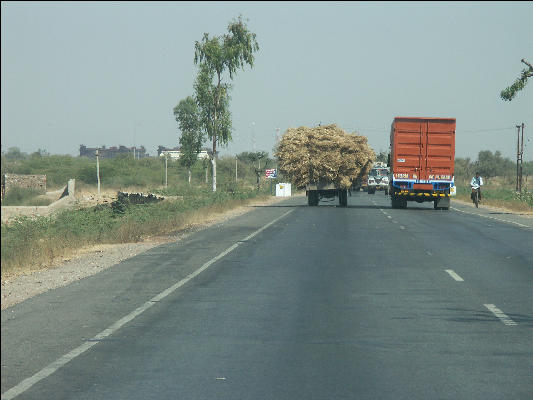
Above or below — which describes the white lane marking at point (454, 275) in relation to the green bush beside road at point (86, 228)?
below

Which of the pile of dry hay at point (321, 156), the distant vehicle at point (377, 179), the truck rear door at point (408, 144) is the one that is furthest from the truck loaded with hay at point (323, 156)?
the distant vehicle at point (377, 179)

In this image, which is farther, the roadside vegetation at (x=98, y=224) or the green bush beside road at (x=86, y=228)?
the green bush beside road at (x=86, y=228)

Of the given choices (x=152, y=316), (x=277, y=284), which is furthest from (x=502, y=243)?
(x=152, y=316)

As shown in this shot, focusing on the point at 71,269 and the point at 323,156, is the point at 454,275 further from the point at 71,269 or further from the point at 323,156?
the point at 323,156

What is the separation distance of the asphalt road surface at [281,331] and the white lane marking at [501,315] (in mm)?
26

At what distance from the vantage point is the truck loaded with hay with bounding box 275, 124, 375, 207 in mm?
41906

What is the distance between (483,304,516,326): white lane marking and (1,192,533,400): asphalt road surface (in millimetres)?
26

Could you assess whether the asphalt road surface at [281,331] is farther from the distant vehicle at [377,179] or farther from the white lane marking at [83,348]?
the distant vehicle at [377,179]

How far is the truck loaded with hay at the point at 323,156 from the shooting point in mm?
41906

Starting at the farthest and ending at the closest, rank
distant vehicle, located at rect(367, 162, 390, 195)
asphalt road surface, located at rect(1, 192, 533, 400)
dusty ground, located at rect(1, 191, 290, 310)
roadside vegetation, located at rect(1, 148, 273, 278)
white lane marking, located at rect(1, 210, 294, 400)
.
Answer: distant vehicle, located at rect(367, 162, 390, 195)
roadside vegetation, located at rect(1, 148, 273, 278)
dusty ground, located at rect(1, 191, 290, 310)
asphalt road surface, located at rect(1, 192, 533, 400)
white lane marking, located at rect(1, 210, 294, 400)

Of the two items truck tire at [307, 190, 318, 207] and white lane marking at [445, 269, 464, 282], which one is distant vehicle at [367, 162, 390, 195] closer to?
truck tire at [307, 190, 318, 207]

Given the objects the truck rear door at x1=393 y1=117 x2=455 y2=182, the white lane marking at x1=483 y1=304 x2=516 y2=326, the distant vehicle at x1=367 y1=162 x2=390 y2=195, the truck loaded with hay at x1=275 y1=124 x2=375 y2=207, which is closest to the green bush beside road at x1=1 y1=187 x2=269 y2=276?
the truck loaded with hay at x1=275 y1=124 x2=375 y2=207

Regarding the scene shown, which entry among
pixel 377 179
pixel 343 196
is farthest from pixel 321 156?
pixel 377 179

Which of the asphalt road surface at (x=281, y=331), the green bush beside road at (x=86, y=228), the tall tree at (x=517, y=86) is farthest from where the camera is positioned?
the tall tree at (x=517, y=86)
